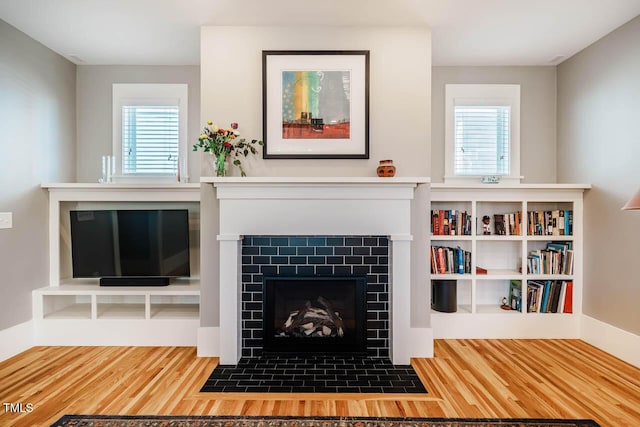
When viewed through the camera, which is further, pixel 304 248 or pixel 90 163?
pixel 90 163

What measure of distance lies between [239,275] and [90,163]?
6.92ft

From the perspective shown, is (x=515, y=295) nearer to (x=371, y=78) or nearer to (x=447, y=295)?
(x=447, y=295)

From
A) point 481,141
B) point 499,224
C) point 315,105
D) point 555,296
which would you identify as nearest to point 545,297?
point 555,296

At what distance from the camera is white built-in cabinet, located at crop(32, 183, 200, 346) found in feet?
10.1

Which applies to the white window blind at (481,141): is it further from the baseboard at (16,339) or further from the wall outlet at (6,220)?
the baseboard at (16,339)

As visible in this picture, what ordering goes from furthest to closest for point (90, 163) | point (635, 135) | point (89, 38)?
1. point (90, 163)
2. point (89, 38)
3. point (635, 135)

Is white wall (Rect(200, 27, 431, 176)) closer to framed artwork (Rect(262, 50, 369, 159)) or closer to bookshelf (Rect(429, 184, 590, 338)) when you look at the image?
framed artwork (Rect(262, 50, 369, 159))

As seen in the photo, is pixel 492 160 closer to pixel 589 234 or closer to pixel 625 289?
pixel 589 234

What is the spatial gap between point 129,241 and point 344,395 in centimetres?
227

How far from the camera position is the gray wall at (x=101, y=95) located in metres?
3.59

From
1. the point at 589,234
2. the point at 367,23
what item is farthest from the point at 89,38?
the point at 589,234

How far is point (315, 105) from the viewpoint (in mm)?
2889

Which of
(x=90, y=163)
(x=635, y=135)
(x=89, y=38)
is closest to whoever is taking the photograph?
(x=635, y=135)

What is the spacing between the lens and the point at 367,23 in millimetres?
2834
